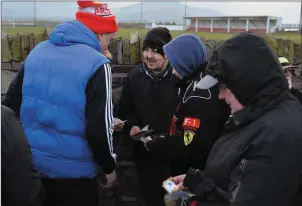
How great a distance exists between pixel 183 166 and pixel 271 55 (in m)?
1.45

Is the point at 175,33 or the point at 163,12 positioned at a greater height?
the point at 163,12

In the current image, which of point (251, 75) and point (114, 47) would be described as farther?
point (114, 47)

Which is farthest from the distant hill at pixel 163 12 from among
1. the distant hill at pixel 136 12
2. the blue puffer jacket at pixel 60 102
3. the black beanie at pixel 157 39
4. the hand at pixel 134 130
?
the blue puffer jacket at pixel 60 102

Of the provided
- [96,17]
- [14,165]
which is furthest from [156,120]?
[14,165]

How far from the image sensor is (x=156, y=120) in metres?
3.39

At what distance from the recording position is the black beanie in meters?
3.52

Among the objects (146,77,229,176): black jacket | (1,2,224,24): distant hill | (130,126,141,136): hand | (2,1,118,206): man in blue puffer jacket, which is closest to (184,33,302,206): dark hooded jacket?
(146,77,229,176): black jacket

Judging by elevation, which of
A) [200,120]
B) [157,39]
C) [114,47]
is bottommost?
[200,120]

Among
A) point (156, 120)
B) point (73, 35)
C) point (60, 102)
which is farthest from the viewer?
point (156, 120)

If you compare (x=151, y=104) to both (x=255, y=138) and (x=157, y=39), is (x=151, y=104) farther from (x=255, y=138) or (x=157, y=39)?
(x=255, y=138)

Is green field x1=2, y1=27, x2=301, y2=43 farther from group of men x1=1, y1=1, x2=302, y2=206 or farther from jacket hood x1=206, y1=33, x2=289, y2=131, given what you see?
jacket hood x1=206, y1=33, x2=289, y2=131

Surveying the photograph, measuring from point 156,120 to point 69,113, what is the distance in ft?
4.12

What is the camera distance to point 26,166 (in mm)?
1798

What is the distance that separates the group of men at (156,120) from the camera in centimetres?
165
